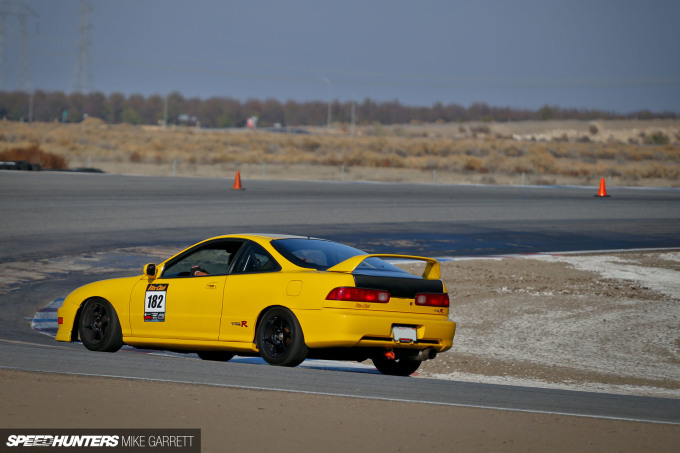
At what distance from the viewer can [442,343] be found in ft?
31.1

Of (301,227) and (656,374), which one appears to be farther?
(301,227)

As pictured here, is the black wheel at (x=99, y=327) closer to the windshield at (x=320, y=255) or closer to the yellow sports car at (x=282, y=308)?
the yellow sports car at (x=282, y=308)

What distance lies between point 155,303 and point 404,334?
2.63 meters

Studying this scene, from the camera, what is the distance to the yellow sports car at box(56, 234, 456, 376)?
8875 millimetres

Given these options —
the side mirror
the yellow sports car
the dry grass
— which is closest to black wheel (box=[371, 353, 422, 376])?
the yellow sports car

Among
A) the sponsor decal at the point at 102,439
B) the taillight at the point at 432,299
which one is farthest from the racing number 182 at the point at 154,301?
the sponsor decal at the point at 102,439

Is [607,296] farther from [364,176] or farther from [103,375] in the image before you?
[364,176]

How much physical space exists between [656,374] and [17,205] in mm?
21839

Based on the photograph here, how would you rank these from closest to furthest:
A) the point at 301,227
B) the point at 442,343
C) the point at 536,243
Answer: the point at 442,343 → the point at 536,243 → the point at 301,227

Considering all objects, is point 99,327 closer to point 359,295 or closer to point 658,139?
point 359,295

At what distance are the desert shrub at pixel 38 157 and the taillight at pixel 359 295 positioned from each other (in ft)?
152

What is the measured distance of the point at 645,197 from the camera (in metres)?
41.2

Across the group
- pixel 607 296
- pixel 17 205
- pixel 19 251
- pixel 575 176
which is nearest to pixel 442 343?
pixel 607 296

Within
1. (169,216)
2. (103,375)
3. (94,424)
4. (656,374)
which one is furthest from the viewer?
(169,216)
